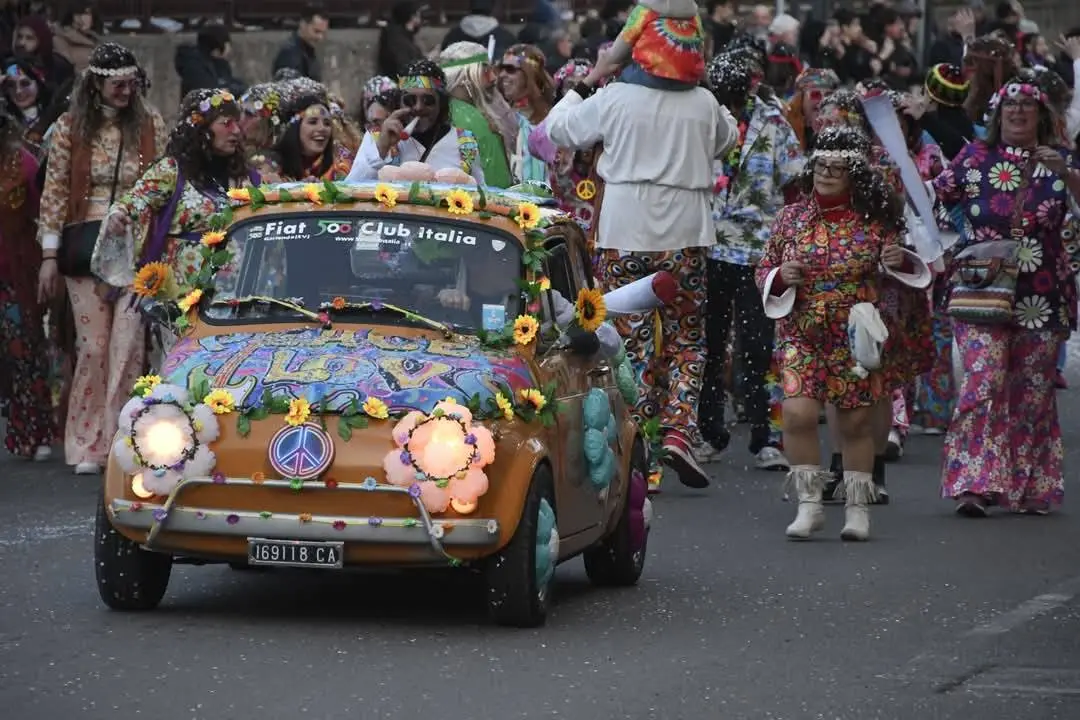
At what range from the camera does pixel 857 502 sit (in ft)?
41.6

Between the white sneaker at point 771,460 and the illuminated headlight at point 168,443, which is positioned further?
the white sneaker at point 771,460

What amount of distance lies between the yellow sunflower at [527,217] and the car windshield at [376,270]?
0.08 m

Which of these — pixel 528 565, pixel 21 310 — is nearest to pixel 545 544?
pixel 528 565

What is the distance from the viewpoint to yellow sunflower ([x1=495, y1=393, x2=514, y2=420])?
31.5 ft

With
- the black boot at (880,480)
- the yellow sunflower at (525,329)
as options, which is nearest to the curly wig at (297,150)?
the black boot at (880,480)

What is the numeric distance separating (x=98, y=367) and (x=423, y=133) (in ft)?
8.35

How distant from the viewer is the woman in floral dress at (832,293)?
41.2 feet

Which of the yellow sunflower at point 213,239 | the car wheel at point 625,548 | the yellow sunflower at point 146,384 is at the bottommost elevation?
the car wheel at point 625,548

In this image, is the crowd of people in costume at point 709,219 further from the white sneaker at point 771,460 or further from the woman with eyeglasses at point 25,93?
the woman with eyeglasses at point 25,93

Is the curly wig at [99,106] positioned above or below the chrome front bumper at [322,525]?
above

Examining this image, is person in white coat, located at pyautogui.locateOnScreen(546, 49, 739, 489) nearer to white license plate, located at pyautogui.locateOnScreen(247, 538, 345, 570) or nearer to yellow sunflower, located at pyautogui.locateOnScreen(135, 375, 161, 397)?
yellow sunflower, located at pyautogui.locateOnScreen(135, 375, 161, 397)

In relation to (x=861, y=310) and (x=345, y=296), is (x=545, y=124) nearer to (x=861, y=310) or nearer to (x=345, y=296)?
(x=861, y=310)

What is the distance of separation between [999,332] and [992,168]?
A: 0.82m

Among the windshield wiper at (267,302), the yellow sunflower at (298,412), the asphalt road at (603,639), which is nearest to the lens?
the asphalt road at (603,639)
